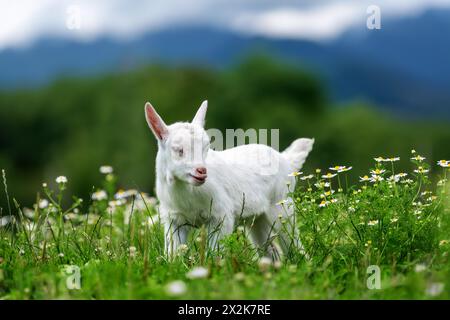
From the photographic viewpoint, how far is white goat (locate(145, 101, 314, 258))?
19.6 feet

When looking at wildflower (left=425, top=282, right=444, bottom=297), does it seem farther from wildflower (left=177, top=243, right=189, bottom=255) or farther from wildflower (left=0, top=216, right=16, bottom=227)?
wildflower (left=0, top=216, right=16, bottom=227)

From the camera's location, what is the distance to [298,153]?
25.5 ft

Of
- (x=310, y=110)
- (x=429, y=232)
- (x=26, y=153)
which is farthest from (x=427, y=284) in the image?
(x=26, y=153)

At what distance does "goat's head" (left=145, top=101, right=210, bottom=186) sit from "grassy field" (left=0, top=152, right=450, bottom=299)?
0.45 meters

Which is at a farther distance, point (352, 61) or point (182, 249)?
point (352, 61)

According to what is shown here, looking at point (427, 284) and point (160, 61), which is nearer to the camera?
point (427, 284)

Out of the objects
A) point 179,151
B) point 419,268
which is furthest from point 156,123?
point 419,268

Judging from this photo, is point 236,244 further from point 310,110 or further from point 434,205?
point 310,110

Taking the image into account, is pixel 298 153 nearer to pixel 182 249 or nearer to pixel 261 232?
pixel 261 232

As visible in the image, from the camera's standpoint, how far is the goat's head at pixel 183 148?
5.88m

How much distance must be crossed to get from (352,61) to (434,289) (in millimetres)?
116858
